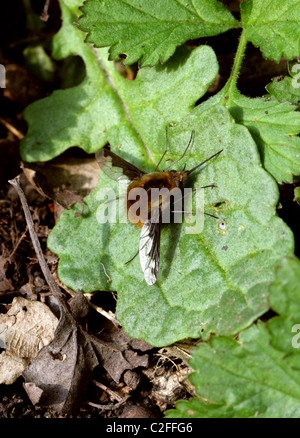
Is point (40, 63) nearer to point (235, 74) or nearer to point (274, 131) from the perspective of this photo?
point (235, 74)

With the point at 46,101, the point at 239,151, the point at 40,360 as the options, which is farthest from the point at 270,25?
the point at 40,360

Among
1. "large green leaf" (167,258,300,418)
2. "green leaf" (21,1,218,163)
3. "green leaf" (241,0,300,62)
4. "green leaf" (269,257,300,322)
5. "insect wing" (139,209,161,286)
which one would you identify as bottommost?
"large green leaf" (167,258,300,418)

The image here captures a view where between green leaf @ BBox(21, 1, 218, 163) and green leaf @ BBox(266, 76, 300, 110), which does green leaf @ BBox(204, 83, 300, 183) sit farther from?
green leaf @ BBox(21, 1, 218, 163)

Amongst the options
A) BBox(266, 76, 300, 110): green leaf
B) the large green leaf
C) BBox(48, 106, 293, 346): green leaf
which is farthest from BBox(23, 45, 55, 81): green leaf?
the large green leaf

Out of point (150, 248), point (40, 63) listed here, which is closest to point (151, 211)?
point (150, 248)

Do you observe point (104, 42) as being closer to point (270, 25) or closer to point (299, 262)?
point (270, 25)
